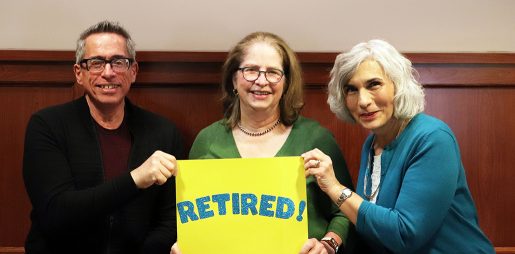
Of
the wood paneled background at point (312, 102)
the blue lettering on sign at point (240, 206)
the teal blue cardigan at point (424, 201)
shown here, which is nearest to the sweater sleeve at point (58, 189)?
the blue lettering on sign at point (240, 206)

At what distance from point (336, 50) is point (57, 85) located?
1.24m

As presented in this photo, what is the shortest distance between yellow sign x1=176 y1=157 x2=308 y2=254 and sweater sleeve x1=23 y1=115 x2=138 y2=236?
20 centimetres

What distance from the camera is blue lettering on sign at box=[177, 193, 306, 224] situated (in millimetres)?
1482

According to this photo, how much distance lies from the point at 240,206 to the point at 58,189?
613mm

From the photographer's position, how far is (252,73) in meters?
1.65

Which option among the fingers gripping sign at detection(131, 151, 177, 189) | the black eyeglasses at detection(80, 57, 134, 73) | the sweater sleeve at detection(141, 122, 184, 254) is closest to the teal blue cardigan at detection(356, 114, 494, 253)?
the fingers gripping sign at detection(131, 151, 177, 189)

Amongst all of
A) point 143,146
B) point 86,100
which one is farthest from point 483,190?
point 86,100

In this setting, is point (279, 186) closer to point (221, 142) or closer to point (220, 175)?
point (220, 175)

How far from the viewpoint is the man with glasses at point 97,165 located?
62.2 inches

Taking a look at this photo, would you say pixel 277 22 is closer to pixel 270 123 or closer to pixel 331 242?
pixel 270 123

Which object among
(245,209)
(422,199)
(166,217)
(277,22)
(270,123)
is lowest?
(166,217)

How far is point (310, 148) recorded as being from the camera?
1.67 metres

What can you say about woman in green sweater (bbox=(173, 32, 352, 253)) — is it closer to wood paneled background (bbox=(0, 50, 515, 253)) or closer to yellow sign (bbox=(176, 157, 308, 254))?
yellow sign (bbox=(176, 157, 308, 254))

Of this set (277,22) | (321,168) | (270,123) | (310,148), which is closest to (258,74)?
(270,123)
